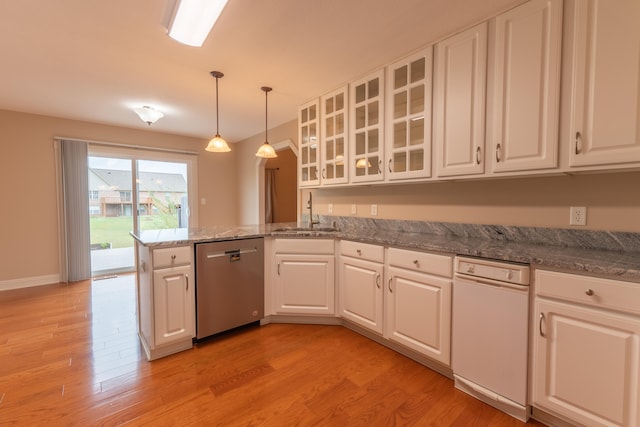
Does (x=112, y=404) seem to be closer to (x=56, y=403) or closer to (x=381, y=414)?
(x=56, y=403)

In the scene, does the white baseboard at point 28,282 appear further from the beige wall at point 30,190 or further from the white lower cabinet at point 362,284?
the white lower cabinet at point 362,284

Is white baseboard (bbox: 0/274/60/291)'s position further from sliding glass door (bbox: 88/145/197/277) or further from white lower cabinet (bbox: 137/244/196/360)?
white lower cabinet (bbox: 137/244/196/360)

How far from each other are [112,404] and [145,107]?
11.0 feet

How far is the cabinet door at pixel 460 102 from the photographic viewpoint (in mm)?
1881

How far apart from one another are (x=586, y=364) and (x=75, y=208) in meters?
5.76

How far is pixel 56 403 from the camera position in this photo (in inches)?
64.7

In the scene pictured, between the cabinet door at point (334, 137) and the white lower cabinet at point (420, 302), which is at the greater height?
the cabinet door at point (334, 137)

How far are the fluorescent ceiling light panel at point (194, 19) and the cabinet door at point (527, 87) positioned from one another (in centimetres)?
175

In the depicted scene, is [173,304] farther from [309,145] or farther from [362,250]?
[309,145]

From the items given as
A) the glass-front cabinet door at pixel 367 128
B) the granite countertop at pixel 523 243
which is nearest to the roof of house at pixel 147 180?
the granite countertop at pixel 523 243

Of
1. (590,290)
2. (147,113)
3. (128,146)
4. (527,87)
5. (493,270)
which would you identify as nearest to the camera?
(590,290)

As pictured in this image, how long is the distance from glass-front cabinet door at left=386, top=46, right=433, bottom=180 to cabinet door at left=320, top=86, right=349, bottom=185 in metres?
0.54

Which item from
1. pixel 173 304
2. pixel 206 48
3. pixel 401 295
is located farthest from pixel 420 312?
pixel 206 48

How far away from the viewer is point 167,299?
2121mm
